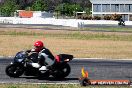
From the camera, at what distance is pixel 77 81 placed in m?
15.0

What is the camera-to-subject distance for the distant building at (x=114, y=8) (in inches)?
4085

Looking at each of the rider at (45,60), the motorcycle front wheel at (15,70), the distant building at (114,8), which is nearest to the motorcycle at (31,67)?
the motorcycle front wheel at (15,70)

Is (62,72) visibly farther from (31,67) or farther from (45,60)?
(31,67)

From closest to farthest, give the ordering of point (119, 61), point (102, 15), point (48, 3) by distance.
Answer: point (119, 61) → point (102, 15) → point (48, 3)

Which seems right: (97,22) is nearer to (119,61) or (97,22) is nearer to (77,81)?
(119,61)

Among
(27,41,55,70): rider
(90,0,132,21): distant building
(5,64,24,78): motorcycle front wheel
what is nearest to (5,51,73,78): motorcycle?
(5,64,24,78): motorcycle front wheel

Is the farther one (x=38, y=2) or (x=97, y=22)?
(x=38, y=2)

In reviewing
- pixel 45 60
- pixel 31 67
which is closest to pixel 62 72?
pixel 45 60

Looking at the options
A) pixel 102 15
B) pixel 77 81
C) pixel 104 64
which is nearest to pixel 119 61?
pixel 104 64

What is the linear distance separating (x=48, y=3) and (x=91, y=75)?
15578cm

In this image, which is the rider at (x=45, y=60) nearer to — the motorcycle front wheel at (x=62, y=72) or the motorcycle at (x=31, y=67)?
the motorcycle at (x=31, y=67)

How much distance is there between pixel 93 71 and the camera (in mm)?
17859

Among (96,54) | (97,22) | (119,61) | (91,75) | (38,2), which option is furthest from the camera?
(38,2)

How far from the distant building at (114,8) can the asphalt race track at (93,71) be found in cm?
8189
